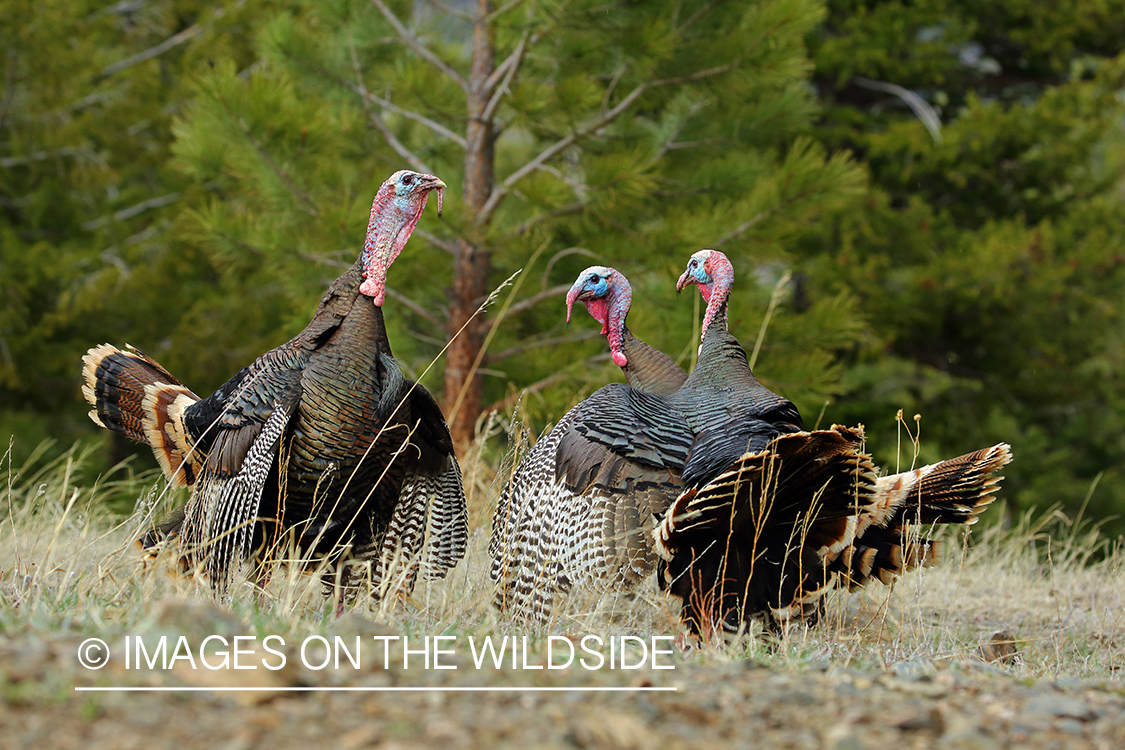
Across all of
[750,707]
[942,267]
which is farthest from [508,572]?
[942,267]

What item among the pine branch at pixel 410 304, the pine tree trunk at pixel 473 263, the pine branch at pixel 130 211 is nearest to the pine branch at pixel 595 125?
the pine tree trunk at pixel 473 263

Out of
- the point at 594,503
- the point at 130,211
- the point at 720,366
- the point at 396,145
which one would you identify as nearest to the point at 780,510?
the point at 594,503

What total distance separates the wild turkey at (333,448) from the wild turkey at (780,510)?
1003 mm

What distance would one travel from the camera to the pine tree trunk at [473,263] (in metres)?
6.32

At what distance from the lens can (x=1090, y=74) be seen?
10.9 meters

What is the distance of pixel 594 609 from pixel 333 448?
111cm

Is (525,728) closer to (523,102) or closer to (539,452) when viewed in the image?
(539,452)

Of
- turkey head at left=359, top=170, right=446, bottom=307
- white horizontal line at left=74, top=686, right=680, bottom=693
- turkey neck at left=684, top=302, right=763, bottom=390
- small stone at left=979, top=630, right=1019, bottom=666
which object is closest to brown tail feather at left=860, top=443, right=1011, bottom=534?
small stone at left=979, top=630, right=1019, bottom=666

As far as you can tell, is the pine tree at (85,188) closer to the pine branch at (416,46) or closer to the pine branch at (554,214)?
the pine branch at (416,46)

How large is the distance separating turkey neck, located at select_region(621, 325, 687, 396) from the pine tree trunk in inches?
76.6

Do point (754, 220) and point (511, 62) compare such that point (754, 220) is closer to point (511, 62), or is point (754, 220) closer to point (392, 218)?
point (511, 62)

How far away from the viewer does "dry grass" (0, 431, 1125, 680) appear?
2619 millimetres

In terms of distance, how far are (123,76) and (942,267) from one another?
28.8 feet

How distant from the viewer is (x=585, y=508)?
3.48 meters
